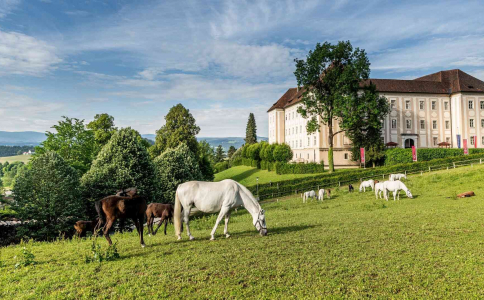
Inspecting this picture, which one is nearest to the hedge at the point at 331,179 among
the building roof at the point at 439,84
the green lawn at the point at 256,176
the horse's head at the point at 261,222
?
the green lawn at the point at 256,176

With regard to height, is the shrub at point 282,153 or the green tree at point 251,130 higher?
the green tree at point 251,130

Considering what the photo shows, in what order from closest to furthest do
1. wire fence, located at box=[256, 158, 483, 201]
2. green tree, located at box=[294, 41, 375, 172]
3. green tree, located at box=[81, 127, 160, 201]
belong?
green tree, located at box=[81, 127, 160, 201], wire fence, located at box=[256, 158, 483, 201], green tree, located at box=[294, 41, 375, 172]

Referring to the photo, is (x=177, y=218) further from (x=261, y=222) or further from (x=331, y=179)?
(x=331, y=179)

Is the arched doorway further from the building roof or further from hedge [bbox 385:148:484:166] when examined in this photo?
the building roof

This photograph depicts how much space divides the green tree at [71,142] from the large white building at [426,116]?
45333 millimetres

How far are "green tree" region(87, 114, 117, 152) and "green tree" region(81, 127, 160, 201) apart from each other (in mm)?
31038

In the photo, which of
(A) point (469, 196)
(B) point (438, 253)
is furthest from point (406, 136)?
(B) point (438, 253)

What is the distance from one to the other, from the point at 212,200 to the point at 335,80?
159 feet

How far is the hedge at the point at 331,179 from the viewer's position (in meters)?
42.1

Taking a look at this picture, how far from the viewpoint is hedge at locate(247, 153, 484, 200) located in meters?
42.1

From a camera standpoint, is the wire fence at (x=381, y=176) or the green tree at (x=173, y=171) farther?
the wire fence at (x=381, y=176)

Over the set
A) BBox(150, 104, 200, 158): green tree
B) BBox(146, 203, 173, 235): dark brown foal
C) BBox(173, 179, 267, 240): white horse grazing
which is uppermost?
BBox(150, 104, 200, 158): green tree

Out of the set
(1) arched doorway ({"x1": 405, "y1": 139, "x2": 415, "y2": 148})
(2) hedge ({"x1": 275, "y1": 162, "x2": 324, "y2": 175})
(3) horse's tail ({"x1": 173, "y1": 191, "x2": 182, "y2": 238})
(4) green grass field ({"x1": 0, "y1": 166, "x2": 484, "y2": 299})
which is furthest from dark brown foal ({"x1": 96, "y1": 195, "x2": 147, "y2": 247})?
(1) arched doorway ({"x1": 405, "y1": 139, "x2": 415, "y2": 148})

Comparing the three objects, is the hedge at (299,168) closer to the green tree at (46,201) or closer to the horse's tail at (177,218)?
the green tree at (46,201)
